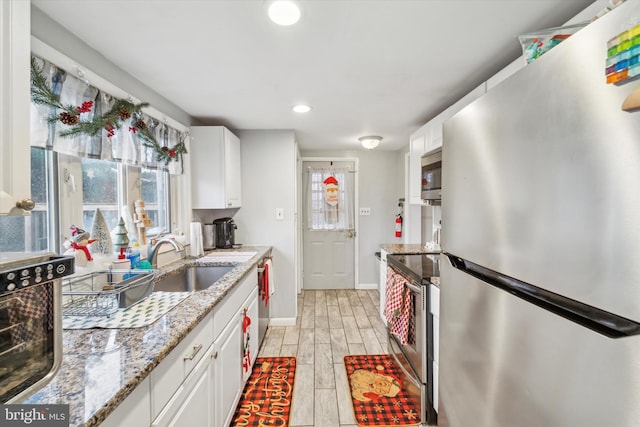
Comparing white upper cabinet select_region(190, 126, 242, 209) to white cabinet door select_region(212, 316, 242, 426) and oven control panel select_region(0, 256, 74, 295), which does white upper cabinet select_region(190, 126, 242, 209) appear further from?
oven control panel select_region(0, 256, 74, 295)

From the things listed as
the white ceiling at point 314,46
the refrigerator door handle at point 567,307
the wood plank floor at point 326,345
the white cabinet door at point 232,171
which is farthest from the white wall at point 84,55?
the wood plank floor at point 326,345

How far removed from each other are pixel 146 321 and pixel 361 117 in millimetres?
2374

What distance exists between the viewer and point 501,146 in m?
0.73

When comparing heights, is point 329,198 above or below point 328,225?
above

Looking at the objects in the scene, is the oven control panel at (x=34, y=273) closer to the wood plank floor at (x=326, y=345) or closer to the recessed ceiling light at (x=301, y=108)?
the wood plank floor at (x=326, y=345)

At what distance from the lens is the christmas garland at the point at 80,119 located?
1.12 m

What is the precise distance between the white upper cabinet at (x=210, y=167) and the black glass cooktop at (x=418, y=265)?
1718 millimetres

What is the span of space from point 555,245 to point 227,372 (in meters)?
1.71

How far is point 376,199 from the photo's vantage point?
448 centimetres

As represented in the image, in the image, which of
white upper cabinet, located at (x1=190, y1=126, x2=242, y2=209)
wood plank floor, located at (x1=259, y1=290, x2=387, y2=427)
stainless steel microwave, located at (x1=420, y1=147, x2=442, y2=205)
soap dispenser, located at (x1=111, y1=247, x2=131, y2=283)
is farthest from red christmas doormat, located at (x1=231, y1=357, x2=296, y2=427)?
stainless steel microwave, located at (x1=420, y1=147, x2=442, y2=205)

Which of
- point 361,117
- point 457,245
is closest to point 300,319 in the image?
point 361,117

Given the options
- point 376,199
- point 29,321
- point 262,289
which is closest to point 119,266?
point 29,321

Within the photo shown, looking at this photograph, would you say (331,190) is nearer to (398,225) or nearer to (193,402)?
(398,225)

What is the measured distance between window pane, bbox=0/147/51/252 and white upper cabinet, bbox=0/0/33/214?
61 cm
